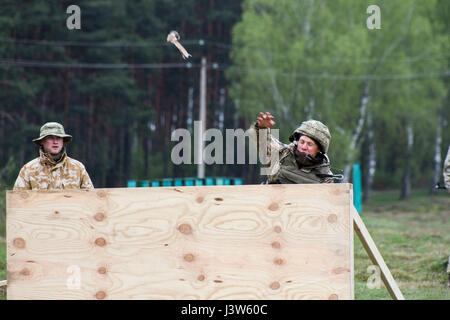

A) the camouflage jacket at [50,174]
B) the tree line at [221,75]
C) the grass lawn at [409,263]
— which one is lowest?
the grass lawn at [409,263]

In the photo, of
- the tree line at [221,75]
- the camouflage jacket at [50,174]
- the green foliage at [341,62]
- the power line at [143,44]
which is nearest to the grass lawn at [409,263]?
the camouflage jacket at [50,174]

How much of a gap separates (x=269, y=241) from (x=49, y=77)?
106 ft

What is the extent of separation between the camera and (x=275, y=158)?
6.22 meters

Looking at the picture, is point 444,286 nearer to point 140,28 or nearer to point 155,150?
point 140,28

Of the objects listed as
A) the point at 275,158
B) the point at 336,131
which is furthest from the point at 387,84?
the point at 275,158

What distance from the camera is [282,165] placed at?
6164mm

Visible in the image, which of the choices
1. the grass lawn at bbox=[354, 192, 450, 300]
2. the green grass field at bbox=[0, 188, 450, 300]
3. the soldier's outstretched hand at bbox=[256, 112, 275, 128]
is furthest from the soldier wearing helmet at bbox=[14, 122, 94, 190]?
the grass lawn at bbox=[354, 192, 450, 300]

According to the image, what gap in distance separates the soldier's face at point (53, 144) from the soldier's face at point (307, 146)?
7.93ft

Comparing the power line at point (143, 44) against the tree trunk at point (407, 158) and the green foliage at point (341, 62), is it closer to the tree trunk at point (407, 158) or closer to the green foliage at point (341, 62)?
the green foliage at point (341, 62)

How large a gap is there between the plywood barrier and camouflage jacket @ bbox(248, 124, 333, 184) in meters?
1.10

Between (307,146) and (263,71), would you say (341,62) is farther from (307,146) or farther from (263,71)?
(307,146)

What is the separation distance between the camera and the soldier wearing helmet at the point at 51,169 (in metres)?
7.16

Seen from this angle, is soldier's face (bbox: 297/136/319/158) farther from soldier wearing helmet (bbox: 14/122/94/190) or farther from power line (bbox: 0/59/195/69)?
power line (bbox: 0/59/195/69)

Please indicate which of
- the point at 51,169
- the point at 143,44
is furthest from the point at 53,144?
the point at 143,44
